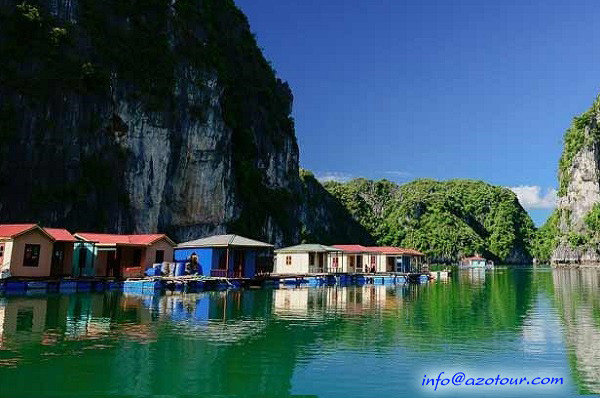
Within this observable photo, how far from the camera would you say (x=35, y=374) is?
14.0 meters

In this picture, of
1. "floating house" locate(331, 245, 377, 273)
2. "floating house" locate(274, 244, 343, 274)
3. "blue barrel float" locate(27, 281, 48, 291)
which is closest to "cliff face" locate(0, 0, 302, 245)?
"floating house" locate(274, 244, 343, 274)

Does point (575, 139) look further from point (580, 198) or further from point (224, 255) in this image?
point (224, 255)

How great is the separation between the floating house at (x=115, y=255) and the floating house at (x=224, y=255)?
3.56 m

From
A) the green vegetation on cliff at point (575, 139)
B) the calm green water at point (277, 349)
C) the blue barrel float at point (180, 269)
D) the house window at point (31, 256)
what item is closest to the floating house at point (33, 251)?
the house window at point (31, 256)

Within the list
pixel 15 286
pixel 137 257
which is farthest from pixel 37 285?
pixel 137 257

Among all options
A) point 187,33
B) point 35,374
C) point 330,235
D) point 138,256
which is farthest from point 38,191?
point 330,235

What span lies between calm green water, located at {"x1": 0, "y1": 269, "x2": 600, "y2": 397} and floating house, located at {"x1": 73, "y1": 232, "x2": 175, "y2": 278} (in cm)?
1316

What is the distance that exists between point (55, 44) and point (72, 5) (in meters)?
6.97

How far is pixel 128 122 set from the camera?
60.7 meters

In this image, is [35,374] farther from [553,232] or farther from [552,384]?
[553,232]

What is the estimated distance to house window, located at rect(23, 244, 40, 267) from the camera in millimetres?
39156

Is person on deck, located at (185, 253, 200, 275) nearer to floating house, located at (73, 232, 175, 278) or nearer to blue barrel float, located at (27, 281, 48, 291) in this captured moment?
floating house, located at (73, 232, 175, 278)

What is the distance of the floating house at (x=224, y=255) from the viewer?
4906cm

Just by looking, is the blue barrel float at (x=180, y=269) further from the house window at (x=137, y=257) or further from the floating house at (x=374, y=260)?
the floating house at (x=374, y=260)
